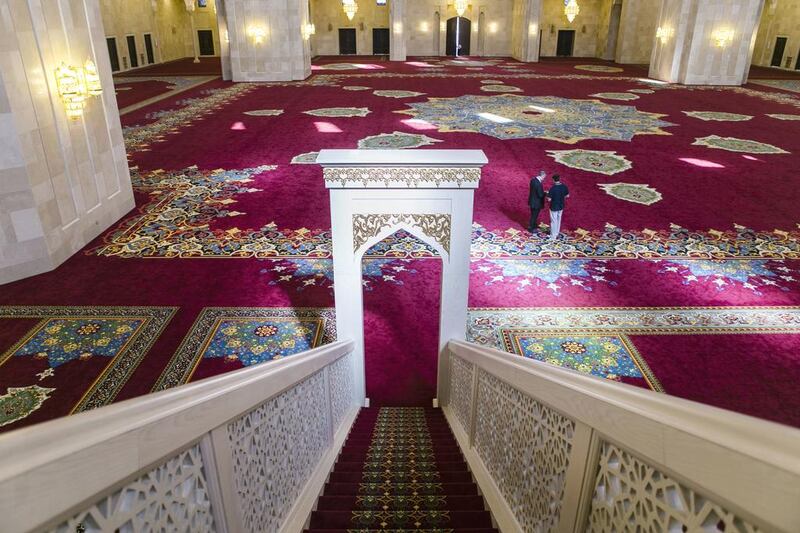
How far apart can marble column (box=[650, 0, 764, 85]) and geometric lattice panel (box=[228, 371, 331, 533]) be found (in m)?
17.7

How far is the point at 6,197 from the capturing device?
4.65m

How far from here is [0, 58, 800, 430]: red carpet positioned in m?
3.83

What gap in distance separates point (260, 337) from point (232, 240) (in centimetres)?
189

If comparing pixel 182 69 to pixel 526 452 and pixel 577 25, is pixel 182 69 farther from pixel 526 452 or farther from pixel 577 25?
pixel 526 452

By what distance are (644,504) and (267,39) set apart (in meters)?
17.8

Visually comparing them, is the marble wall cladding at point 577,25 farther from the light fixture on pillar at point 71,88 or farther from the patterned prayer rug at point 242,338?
the patterned prayer rug at point 242,338

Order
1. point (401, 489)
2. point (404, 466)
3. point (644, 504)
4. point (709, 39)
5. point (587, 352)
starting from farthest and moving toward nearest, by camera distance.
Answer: point (709, 39) < point (587, 352) < point (404, 466) < point (401, 489) < point (644, 504)

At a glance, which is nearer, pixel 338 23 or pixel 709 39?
pixel 709 39

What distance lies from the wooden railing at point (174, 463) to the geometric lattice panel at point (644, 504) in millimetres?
822

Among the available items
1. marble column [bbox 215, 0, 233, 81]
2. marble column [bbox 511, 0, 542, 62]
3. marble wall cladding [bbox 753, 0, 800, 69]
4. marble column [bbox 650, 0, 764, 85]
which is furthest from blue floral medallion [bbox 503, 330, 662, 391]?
marble wall cladding [bbox 753, 0, 800, 69]

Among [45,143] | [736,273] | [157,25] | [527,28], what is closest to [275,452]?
[45,143]

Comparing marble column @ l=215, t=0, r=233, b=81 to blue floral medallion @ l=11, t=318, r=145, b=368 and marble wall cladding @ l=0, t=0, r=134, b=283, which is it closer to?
marble wall cladding @ l=0, t=0, r=134, b=283

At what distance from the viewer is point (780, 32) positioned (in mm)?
20734

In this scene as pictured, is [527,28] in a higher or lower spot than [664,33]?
higher
